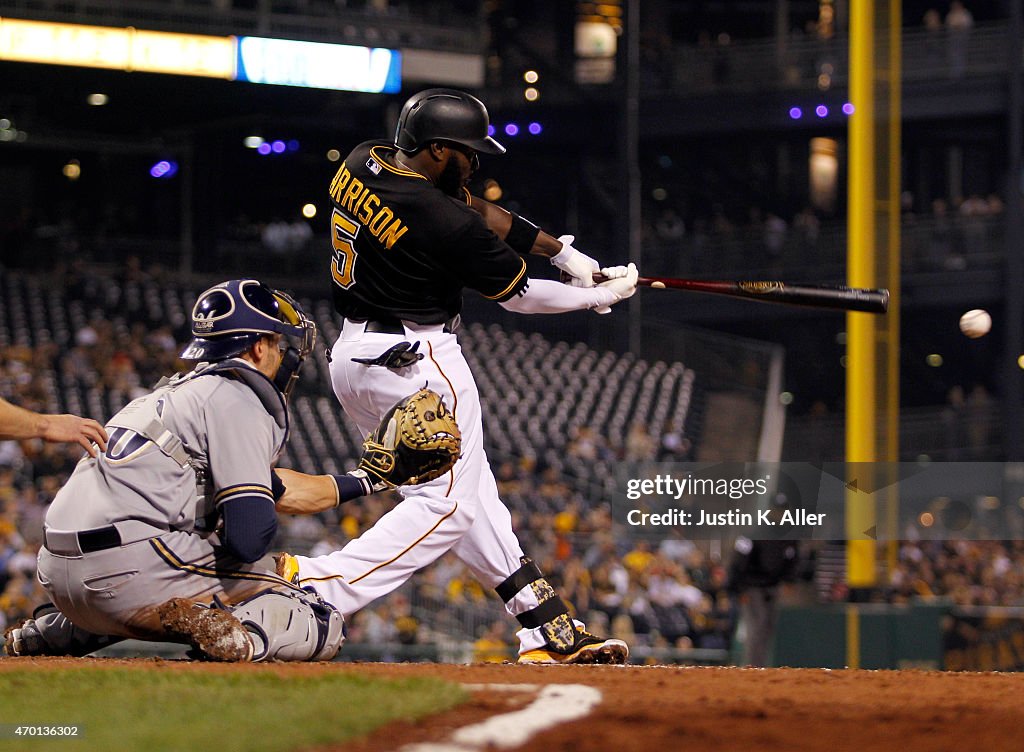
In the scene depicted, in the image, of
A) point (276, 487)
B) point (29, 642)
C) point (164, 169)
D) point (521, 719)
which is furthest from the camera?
point (164, 169)

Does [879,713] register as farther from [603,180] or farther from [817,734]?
[603,180]

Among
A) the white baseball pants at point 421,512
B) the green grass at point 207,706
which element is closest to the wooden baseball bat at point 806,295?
the white baseball pants at point 421,512

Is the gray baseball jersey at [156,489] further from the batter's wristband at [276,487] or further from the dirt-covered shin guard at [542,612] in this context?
the dirt-covered shin guard at [542,612]

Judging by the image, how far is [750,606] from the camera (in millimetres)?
9562

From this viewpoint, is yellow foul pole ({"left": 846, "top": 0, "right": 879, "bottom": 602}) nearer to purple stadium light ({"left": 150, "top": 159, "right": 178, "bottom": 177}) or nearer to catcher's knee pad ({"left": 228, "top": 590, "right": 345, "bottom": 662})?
catcher's knee pad ({"left": 228, "top": 590, "right": 345, "bottom": 662})

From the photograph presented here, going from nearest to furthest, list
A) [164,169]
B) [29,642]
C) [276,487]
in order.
Result: [276,487], [29,642], [164,169]

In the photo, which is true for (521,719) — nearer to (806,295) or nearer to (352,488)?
(352,488)

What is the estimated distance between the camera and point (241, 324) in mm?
4254

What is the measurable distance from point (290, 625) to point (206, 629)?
0.29 meters

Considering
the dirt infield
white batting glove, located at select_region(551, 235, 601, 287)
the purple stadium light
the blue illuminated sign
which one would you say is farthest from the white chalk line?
the purple stadium light

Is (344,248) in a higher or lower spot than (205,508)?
higher

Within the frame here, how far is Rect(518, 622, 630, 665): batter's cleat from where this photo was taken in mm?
4887

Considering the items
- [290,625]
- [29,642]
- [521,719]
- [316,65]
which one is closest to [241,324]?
[290,625]

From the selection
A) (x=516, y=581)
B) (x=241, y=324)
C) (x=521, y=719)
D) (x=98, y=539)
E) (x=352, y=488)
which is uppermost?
(x=241, y=324)
